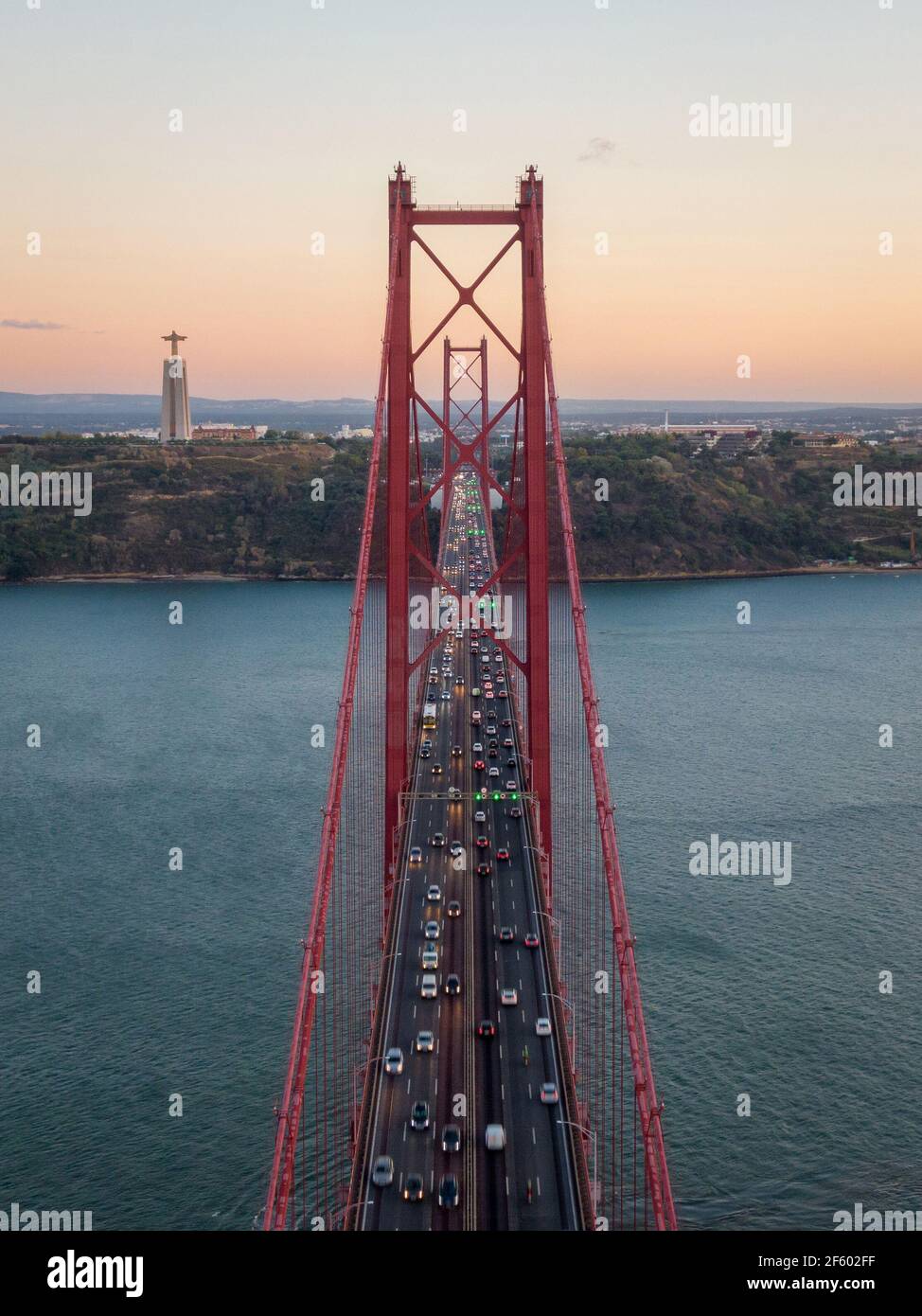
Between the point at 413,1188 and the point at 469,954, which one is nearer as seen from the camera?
the point at 413,1188

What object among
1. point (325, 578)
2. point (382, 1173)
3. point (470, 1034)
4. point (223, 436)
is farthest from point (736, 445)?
point (382, 1173)

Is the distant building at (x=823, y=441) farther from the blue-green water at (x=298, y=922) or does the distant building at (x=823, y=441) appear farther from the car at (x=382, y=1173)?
the car at (x=382, y=1173)

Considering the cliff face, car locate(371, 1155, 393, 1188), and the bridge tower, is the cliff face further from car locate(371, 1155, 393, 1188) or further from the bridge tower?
car locate(371, 1155, 393, 1188)

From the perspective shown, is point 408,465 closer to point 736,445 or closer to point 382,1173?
point 382,1173

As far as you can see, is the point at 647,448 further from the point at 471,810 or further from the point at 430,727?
the point at 471,810

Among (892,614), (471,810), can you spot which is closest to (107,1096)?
(471,810)
